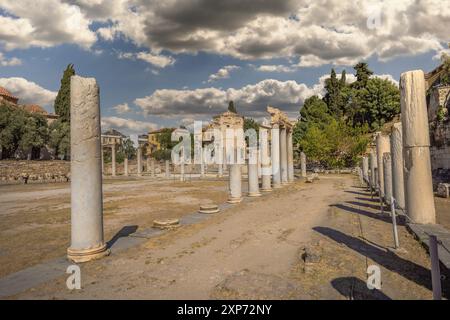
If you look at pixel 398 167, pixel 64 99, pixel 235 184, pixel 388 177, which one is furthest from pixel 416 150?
pixel 64 99

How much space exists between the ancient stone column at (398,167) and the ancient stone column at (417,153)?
239 centimetres

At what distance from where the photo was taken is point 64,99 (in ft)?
175

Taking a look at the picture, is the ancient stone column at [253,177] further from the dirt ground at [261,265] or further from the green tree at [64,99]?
the green tree at [64,99]

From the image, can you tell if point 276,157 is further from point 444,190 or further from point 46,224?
point 46,224

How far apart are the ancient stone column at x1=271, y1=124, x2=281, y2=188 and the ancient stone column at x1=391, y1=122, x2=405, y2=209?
455 inches

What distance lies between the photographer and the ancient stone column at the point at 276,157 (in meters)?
22.9

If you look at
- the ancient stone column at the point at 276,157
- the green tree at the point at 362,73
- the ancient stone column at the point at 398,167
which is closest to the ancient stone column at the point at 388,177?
the ancient stone column at the point at 398,167

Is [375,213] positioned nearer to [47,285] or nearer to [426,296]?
[426,296]

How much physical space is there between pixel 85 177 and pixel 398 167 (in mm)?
9808

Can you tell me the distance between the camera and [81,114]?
23.3ft

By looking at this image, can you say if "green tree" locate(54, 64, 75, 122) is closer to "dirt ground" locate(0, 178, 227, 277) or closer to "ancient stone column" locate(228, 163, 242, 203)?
"dirt ground" locate(0, 178, 227, 277)

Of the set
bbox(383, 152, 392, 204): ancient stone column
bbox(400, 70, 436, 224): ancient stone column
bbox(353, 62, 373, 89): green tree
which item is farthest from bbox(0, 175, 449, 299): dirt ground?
bbox(353, 62, 373, 89): green tree
